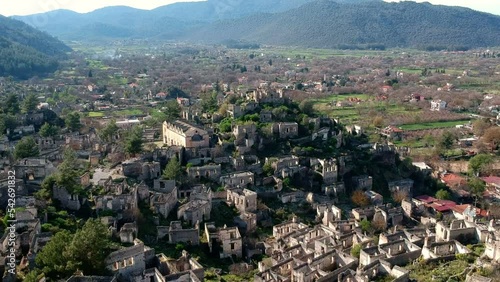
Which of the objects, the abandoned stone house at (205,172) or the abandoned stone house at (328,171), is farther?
the abandoned stone house at (328,171)

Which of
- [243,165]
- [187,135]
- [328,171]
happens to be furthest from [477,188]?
[187,135]

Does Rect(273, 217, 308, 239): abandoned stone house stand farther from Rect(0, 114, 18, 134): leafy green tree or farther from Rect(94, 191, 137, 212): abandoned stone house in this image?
Rect(0, 114, 18, 134): leafy green tree

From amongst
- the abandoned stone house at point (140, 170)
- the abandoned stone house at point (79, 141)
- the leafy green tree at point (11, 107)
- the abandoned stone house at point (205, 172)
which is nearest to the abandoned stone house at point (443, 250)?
the abandoned stone house at point (205, 172)

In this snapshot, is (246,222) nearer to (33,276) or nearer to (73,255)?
(73,255)

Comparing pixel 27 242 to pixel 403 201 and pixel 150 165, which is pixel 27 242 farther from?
pixel 403 201

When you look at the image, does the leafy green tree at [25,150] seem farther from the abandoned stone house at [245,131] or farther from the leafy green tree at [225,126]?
the abandoned stone house at [245,131]

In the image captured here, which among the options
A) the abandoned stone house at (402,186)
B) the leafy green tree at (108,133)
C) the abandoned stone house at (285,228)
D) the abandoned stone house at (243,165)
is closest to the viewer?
the abandoned stone house at (285,228)

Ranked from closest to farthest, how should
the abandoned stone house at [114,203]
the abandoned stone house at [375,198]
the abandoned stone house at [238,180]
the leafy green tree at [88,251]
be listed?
1. the leafy green tree at [88,251]
2. the abandoned stone house at [114,203]
3. the abandoned stone house at [238,180]
4. the abandoned stone house at [375,198]
